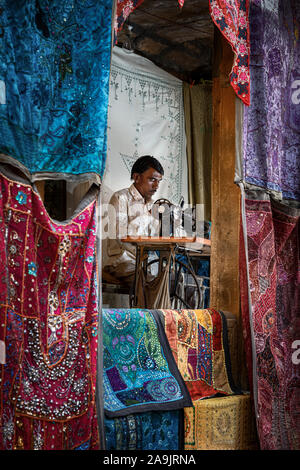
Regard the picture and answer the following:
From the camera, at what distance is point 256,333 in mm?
4238

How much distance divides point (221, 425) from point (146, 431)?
71 cm

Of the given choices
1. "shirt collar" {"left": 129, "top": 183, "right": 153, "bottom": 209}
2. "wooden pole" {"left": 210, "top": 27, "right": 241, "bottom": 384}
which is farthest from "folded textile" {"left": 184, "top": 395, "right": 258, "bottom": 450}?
"shirt collar" {"left": 129, "top": 183, "right": 153, "bottom": 209}

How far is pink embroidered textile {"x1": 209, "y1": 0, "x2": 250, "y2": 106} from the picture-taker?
4.06 m

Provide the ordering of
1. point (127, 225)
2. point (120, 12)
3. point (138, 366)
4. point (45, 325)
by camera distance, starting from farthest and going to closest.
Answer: point (127, 225), point (138, 366), point (120, 12), point (45, 325)

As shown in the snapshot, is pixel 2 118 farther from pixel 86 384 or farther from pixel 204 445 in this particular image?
pixel 204 445

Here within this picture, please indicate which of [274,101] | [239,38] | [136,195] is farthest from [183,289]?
[239,38]

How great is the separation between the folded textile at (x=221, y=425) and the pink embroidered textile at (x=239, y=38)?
2029 millimetres

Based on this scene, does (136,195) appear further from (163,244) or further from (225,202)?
(225,202)

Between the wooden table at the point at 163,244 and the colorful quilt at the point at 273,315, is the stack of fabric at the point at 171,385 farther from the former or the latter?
the wooden table at the point at 163,244

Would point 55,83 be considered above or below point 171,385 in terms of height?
above

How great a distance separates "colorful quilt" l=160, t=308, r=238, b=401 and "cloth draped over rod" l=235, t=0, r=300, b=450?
18 cm

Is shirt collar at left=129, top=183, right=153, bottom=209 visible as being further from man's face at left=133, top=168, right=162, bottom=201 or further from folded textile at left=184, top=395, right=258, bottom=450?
folded textile at left=184, top=395, right=258, bottom=450

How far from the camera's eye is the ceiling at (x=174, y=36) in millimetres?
5910

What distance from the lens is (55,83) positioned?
3166 millimetres
